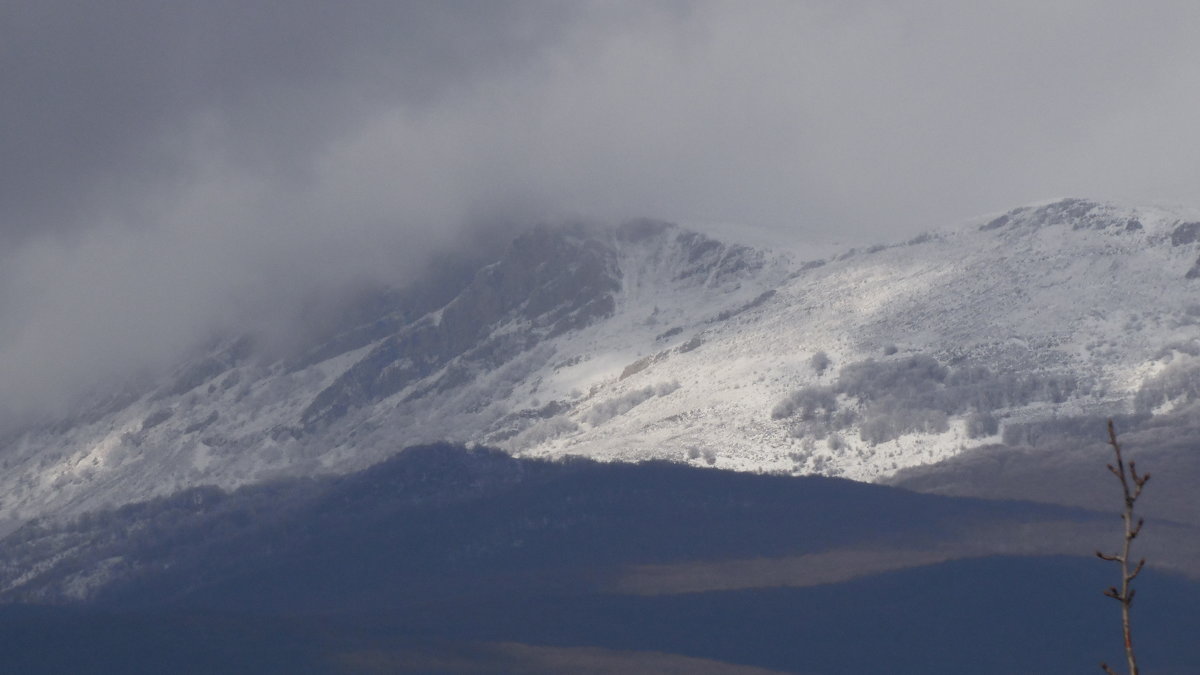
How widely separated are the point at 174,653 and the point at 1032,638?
9801cm

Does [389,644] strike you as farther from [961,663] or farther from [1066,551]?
[1066,551]

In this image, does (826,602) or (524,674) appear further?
(826,602)

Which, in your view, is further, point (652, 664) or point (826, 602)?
point (826, 602)

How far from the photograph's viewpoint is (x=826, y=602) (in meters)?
197

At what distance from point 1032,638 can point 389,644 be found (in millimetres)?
70260

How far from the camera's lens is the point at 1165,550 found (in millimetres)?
192500

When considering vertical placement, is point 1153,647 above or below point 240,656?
below

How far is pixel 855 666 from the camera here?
182 metres

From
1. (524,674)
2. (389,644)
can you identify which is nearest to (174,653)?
(389,644)

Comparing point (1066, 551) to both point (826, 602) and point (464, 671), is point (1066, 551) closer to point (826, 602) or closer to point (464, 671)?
point (826, 602)

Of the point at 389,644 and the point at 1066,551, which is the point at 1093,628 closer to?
the point at 1066,551

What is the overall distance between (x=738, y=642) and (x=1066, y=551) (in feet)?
132

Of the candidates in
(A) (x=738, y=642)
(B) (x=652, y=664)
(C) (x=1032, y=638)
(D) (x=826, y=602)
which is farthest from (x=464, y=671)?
(C) (x=1032, y=638)

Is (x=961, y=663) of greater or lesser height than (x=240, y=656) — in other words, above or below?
below
